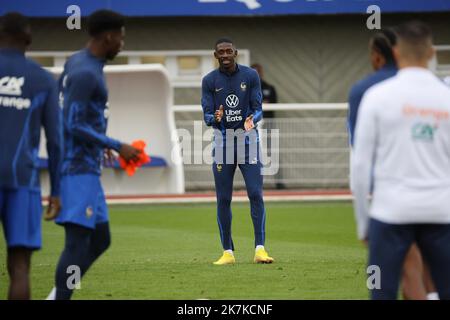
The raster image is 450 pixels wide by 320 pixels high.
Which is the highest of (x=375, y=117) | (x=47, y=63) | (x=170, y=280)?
(x=47, y=63)

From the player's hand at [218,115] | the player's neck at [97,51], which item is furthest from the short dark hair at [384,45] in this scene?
the player's hand at [218,115]

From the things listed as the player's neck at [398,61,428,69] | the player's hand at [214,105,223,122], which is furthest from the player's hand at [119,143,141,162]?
the player's hand at [214,105,223,122]

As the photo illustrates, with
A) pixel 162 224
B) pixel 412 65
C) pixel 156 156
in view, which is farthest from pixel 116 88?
pixel 412 65

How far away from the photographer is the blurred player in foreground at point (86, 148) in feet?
26.8

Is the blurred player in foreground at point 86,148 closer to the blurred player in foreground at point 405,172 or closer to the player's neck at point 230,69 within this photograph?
the blurred player in foreground at point 405,172

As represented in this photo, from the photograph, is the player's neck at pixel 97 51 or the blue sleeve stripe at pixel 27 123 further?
the player's neck at pixel 97 51

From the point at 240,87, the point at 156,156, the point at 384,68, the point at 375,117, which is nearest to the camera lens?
the point at 375,117

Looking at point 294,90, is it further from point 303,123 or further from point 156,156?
point 156,156

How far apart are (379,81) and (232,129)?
465 centimetres

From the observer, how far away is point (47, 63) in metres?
26.5

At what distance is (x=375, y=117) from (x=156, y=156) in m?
18.0

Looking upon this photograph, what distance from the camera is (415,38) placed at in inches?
261

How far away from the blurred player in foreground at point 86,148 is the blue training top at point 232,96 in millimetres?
4190

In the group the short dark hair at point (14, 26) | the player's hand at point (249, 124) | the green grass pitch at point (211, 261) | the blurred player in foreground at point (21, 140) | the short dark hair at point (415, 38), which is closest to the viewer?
the short dark hair at point (415, 38)
